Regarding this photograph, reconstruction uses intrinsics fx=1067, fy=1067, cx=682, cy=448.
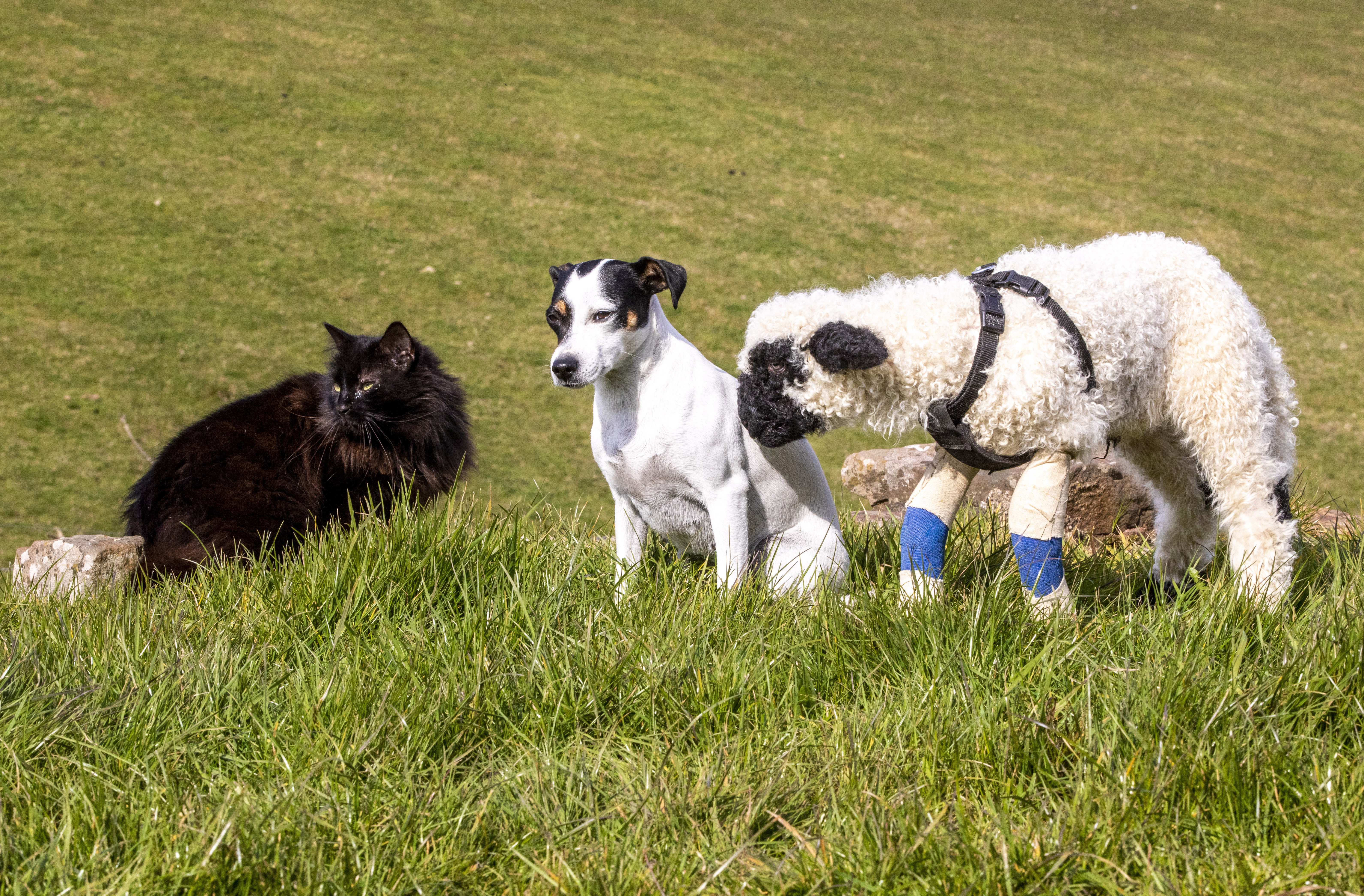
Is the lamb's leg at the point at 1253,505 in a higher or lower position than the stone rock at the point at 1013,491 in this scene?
higher

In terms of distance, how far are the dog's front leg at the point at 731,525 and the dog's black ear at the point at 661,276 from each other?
58 centimetres

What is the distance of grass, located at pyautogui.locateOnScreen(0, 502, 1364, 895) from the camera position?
6.43 feet

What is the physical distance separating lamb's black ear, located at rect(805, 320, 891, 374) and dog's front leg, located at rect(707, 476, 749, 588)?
0.65 m

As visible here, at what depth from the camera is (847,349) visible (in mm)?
2684

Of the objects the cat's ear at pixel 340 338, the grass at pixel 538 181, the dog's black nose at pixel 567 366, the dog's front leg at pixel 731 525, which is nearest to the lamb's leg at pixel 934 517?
the dog's front leg at pixel 731 525

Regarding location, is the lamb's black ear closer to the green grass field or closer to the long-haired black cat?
the green grass field

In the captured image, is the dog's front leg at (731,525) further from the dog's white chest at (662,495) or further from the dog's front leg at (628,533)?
the dog's front leg at (628,533)

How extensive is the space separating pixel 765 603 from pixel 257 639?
4.60 ft

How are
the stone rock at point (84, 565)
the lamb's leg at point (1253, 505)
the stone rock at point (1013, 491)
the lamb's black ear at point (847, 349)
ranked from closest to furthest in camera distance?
the lamb's black ear at point (847, 349)
the lamb's leg at point (1253, 505)
the stone rock at point (84, 565)
the stone rock at point (1013, 491)

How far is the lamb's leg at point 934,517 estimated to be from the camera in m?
3.00

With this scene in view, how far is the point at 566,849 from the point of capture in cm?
210

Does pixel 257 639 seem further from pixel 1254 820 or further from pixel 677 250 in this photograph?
pixel 677 250

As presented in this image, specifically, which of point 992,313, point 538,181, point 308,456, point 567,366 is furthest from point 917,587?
point 538,181

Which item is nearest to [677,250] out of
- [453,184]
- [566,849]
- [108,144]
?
[453,184]
